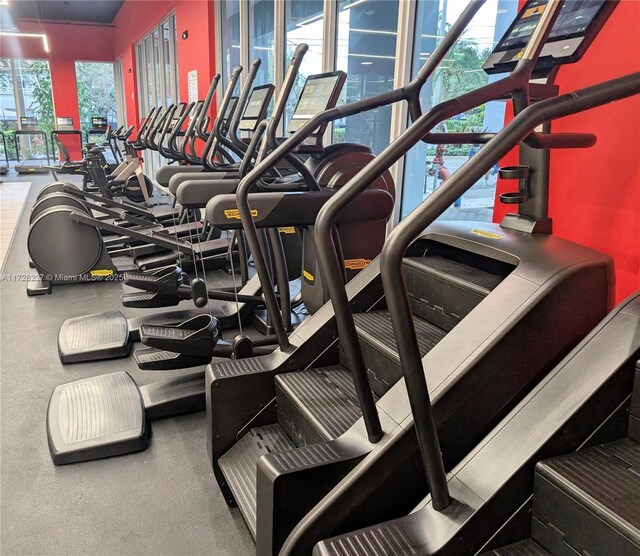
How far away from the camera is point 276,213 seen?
7.30 feet

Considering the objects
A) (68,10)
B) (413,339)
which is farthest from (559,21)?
(68,10)

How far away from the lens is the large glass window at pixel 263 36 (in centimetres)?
634

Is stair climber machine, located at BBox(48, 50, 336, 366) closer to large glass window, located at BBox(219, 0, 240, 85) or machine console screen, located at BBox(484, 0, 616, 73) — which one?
machine console screen, located at BBox(484, 0, 616, 73)

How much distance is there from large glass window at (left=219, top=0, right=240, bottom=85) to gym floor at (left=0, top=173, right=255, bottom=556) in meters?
5.52

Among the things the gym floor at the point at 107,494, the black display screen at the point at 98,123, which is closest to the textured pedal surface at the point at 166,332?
the gym floor at the point at 107,494

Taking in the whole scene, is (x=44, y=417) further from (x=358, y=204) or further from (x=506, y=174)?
(x=506, y=174)

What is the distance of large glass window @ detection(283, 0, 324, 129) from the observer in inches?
196

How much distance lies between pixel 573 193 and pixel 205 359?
186 cm

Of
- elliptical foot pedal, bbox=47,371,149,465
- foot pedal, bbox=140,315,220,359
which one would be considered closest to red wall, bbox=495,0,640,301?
foot pedal, bbox=140,315,220,359

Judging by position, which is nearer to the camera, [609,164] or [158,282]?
[609,164]

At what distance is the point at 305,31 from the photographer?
5426 mm

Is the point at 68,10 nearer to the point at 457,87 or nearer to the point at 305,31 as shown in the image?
the point at 305,31

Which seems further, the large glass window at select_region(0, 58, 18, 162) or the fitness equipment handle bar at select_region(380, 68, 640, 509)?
the large glass window at select_region(0, 58, 18, 162)

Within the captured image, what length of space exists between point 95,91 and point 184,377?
16408mm
